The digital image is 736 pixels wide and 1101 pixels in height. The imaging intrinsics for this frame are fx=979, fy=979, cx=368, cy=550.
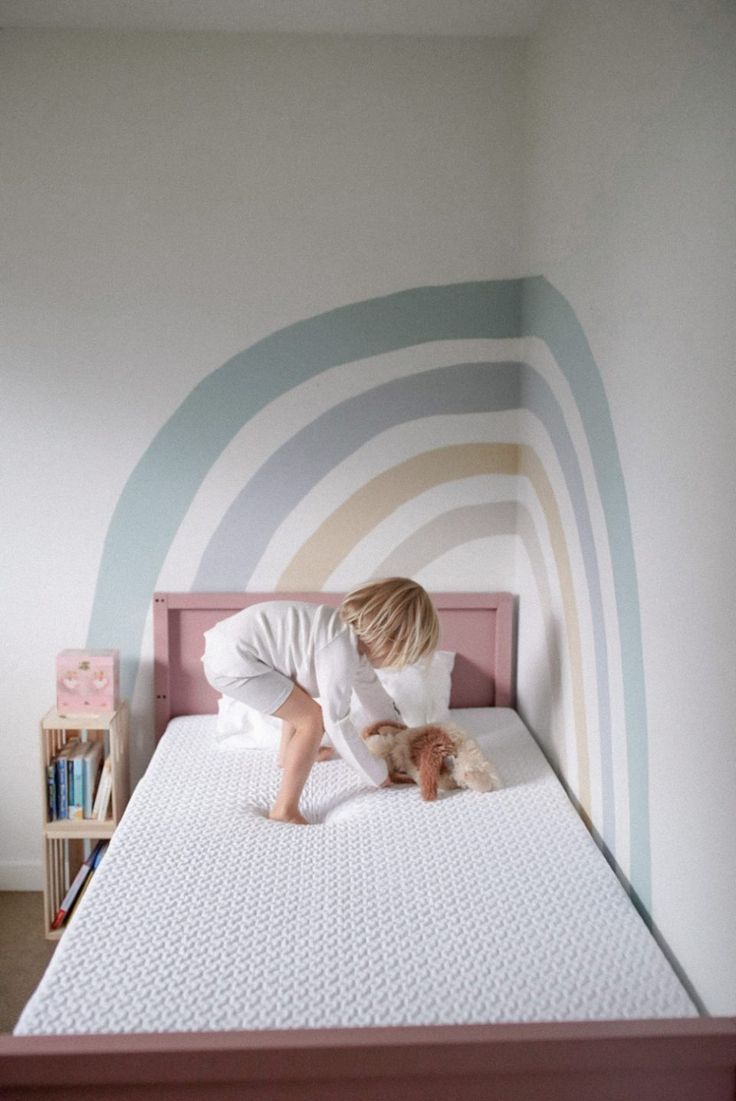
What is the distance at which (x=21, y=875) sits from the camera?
3172mm

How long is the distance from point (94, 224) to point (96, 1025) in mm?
2275

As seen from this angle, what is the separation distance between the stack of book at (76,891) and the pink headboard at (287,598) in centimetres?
42

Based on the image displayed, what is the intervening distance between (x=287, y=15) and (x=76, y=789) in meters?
2.31

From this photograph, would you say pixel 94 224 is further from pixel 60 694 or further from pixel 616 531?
pixel 616 531

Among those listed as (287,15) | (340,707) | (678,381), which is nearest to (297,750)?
(340,707)

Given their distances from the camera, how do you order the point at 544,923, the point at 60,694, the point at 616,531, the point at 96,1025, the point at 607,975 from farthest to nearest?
the point at 60,694
the point at 616,531
the point at 544,923
the point at 607,975
the point at 96,1025

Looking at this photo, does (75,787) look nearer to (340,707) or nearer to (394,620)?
(340,707)

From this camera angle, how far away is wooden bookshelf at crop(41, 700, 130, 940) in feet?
9.40

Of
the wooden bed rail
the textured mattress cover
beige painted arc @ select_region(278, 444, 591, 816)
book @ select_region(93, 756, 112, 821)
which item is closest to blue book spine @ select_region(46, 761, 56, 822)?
book @ select_region(93, 756, 112, 821)

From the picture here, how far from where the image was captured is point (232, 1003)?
5.20ft

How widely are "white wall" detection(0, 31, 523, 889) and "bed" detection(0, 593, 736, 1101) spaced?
0.99 metres

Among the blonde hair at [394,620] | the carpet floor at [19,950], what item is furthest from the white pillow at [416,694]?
the carpet floor at [19,950]

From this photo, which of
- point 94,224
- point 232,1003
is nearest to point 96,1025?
point 232,1003

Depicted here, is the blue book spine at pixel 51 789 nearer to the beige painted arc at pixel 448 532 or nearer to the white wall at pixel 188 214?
the white wall at pixel 188 214
